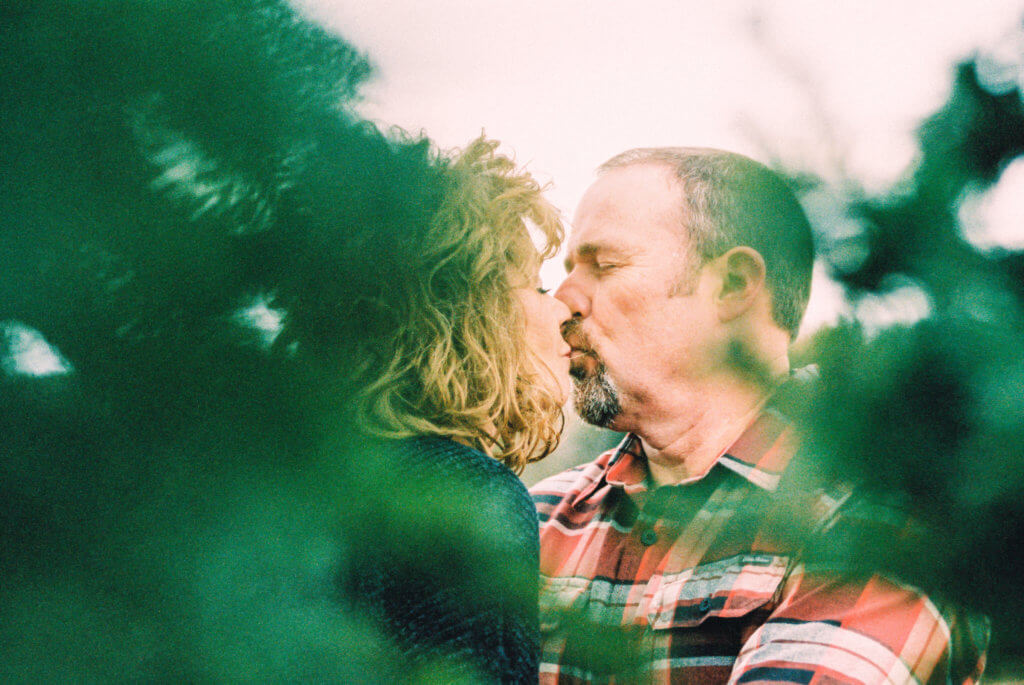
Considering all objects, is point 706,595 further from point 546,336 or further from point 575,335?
point 575,335

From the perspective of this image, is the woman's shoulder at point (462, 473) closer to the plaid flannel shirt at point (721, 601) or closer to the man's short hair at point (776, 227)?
the plaid flannel shirt at point (721, 601)

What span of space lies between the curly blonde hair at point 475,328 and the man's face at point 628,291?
175 millimetres

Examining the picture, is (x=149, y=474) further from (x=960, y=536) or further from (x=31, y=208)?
(x=960, y=536)

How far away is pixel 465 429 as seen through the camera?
87 centimetres

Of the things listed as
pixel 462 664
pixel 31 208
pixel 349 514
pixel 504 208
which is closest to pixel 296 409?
pixel 349 514

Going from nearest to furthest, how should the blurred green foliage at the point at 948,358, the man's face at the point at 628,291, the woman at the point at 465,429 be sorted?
the blurred green foliage at the point at 948,358 < the woman at the point at 465,429 < the man's face at the point at 628,291

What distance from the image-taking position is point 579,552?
1180 millimetres

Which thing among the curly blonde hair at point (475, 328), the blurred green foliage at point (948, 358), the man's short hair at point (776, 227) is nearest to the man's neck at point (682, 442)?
the curly blonde hair at point (475, 328)

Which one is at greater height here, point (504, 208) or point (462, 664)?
point (504, 208)

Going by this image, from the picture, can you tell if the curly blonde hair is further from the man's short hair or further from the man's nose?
the man's short hair

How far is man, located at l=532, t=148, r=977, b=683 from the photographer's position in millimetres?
342

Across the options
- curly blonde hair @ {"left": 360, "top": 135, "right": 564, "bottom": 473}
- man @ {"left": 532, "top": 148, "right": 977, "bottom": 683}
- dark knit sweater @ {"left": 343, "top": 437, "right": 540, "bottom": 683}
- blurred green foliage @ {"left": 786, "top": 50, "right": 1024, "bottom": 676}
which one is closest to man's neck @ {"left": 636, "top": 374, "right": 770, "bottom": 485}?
man @ {"left": 532, "top": 148, "right": 977, "bottom": 683}

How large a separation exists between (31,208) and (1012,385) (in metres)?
0.49

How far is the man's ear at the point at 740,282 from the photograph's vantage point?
0.45 meters
